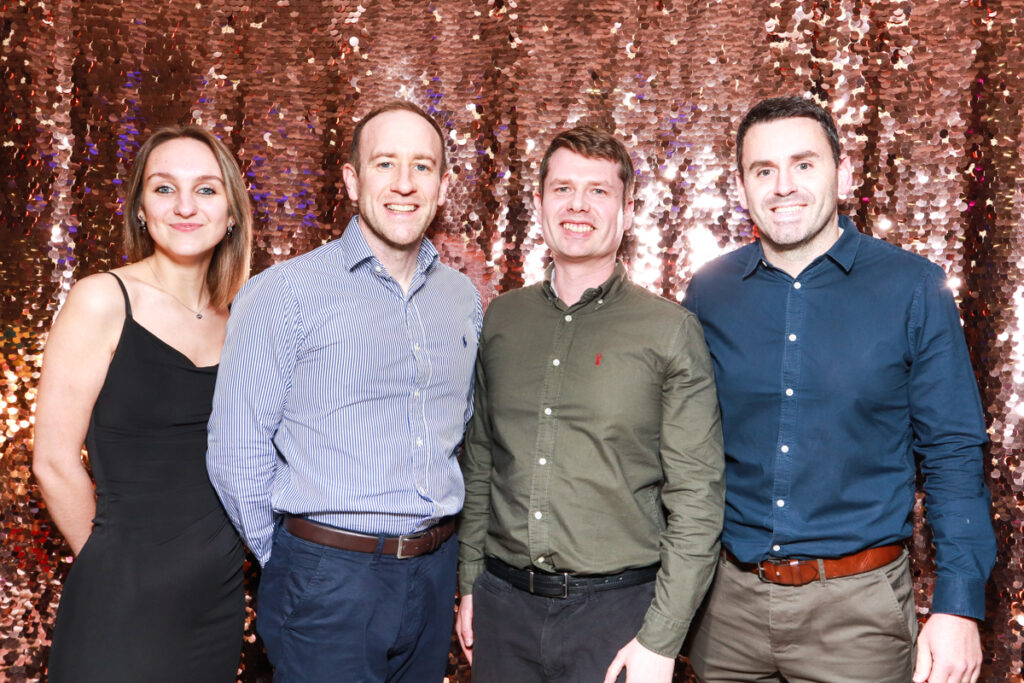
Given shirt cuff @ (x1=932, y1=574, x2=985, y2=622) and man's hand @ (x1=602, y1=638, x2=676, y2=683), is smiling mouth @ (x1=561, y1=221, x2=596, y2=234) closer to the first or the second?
man's hand @ (x1=602, y1=638, x2=676, y2=683)

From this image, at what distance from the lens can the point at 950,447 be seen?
58.1 inches

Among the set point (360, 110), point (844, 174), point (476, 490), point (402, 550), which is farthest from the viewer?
point (360, 110)

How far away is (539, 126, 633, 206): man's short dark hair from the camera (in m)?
1.68

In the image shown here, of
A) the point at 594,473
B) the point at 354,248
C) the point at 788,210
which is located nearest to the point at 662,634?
the point at 594,473

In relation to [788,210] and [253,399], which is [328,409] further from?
[788,210]

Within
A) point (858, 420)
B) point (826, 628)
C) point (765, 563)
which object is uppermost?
point (858, 420)

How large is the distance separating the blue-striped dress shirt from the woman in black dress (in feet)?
0.32

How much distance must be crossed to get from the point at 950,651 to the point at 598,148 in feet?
4.10

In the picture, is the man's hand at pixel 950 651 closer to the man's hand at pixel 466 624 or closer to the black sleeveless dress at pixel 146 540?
the man's hand at pixel 466 624

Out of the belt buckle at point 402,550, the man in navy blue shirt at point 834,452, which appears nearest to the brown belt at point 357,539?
the belt buckle at point 402,550

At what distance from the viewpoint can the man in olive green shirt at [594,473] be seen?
1.46 meters

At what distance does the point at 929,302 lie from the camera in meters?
1.50

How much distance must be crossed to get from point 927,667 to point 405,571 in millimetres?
1051

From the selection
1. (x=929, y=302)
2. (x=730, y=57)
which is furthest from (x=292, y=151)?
(x=929, y=302)
